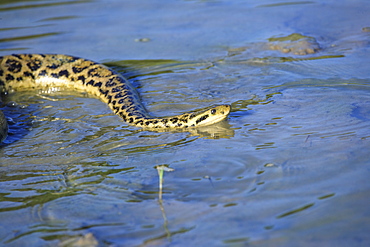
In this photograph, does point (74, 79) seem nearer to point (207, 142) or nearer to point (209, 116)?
point (209, 116)

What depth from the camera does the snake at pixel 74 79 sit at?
298 inches

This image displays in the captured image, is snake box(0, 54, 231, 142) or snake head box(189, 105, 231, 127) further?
snake box(0, 54, 231, 142)

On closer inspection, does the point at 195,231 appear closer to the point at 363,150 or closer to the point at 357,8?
the point at 363,150

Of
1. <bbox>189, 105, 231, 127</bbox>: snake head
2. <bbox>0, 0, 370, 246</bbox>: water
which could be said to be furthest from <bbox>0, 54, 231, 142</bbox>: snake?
<bbox>189, 105, 231, 127</bbox>: snake head

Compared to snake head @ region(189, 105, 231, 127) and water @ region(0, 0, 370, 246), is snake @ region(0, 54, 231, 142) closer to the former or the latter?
water @ region(0, 0, 370, 246)

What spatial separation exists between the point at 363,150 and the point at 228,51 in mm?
4923

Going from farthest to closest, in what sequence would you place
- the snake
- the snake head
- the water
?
the snake < the snake head < the water

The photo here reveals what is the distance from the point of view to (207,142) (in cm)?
599

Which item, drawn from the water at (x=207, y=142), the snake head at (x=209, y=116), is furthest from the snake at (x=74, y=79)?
the snake head at (x=209, y=116)

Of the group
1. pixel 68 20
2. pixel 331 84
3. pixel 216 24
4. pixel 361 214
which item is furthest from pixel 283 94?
pixel 68 20

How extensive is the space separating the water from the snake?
0.83 ft

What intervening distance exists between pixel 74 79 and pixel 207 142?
4219 mm

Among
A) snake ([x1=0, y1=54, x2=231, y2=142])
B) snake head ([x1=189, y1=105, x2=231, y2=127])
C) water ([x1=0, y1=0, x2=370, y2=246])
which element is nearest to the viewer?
water ([x1=0, y1=0, x2=370, y2=246])

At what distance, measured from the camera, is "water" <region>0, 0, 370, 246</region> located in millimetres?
4051
